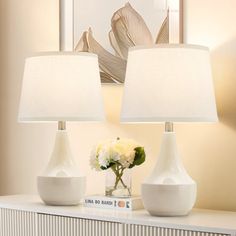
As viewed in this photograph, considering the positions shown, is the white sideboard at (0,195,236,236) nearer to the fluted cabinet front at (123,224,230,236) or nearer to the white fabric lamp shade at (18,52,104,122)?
the fluted cabinet front at (123,224,230,236)

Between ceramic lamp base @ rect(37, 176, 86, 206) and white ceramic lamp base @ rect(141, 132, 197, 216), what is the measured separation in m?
0.34

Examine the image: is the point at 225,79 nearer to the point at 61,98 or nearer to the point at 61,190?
the point at 61,98

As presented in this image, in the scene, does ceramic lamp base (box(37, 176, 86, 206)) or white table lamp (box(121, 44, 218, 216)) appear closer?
white table lamp (box(121, 44, 218, 216))

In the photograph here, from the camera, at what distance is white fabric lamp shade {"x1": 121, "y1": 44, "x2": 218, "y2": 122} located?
6.48 ft

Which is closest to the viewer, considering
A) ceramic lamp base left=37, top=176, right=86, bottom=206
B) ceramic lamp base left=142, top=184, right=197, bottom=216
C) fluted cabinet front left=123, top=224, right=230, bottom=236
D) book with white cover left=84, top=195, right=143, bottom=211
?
fluted cabinet front left=123, top=224, right=230, bottom=236

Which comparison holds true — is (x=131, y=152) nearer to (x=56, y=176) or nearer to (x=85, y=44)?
(x=56, y=176)

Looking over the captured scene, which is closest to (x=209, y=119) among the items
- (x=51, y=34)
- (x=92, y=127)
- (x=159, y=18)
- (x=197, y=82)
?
(x=197, y=82)

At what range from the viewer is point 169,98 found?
1980 mm

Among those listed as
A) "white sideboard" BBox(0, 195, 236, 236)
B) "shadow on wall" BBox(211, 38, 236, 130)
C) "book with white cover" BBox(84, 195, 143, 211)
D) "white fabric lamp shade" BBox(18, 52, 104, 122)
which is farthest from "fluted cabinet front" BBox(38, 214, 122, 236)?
"shadow on wall" BBox(211, 38, 236, 130)

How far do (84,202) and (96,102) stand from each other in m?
0.36

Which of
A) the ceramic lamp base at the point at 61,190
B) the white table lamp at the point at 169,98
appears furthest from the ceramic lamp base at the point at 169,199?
Result: the ceramic lamp base at the point at 61,190

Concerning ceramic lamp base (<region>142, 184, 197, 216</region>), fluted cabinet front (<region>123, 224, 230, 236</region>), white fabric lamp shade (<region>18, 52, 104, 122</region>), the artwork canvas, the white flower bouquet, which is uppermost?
the artwork canvas

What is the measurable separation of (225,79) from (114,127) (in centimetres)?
52

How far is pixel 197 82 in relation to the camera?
78.8 inches
